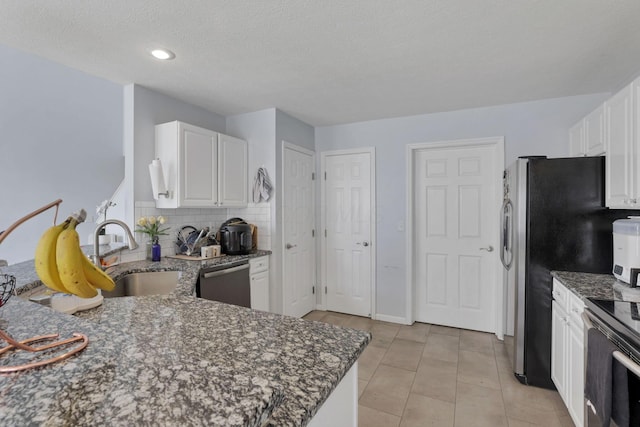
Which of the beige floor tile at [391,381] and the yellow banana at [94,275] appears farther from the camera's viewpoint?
the beige floor tile at [391,381]

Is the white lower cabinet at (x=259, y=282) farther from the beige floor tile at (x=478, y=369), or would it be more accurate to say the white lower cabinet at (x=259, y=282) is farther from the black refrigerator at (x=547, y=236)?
the black refrigerator at (x=547, y=236)

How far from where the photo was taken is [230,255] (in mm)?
3057

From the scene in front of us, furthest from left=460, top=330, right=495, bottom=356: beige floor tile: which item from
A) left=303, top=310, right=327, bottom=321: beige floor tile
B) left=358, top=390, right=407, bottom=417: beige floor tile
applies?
left=303, top=310, right=327, bottom=321: beige floor tile

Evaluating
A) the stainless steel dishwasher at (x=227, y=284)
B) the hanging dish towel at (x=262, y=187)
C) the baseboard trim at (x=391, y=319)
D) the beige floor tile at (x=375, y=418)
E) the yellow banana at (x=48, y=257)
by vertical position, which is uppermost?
the hanging dish towel at (x=262, y=187)

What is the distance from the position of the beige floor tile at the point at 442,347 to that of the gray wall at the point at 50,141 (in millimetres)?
3932

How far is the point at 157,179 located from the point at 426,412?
2720 millimetres

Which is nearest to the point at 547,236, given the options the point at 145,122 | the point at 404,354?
the point at 404,354

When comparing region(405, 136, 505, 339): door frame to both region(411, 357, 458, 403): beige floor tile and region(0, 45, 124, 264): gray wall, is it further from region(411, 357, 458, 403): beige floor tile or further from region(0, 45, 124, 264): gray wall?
region(0, 45, 124, 264): gray wall

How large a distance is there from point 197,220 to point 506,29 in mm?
3018

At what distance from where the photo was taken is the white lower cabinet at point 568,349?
5.83 ft

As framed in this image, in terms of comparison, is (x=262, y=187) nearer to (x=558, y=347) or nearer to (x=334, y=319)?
(x=334, y=319)

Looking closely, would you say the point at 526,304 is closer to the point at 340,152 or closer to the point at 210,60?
the point at 340,152

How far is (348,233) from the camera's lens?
401 cm

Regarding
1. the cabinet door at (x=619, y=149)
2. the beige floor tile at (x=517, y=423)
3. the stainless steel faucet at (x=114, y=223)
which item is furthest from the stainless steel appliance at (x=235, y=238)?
the cabinet door at (x=619, y=149)
